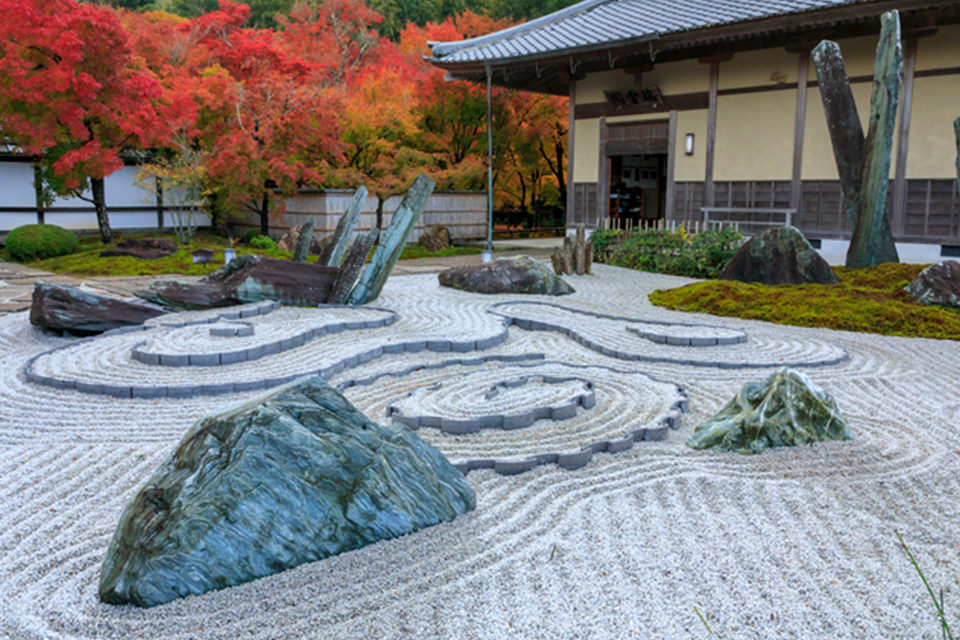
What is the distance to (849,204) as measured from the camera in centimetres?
1109

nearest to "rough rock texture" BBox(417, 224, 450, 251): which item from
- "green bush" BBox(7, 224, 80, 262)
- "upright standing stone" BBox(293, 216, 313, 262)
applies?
"upright standing stone" BBox(293, 216, 313, 262)

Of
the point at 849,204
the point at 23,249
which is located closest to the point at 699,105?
the point at 849,204

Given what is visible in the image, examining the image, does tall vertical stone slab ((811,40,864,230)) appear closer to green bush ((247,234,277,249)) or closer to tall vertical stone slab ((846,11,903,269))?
tall vertical stone slab ((846,11,903,269))

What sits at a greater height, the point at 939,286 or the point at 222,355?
the point at 939,286

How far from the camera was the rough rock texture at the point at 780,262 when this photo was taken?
10.3 metres

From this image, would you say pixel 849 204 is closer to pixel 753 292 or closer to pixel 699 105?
pixel 753 292

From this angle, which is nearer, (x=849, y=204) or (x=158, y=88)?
(x=849, y=204)

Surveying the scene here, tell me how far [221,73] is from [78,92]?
2.87 m

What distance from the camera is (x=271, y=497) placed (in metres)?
2.77

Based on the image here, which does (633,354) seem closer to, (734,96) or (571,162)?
(734,96)

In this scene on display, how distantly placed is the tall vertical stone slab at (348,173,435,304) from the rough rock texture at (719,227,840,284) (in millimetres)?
4967

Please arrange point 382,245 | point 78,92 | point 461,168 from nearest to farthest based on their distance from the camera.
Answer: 1. point 382,245
2. point 78,92
3. point 461,168

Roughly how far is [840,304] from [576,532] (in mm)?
7074

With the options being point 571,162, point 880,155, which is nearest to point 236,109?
point 571,162
